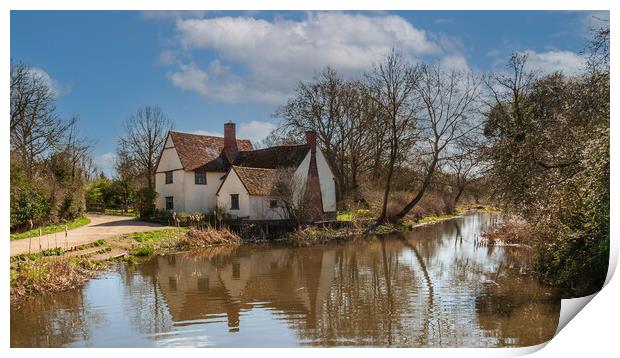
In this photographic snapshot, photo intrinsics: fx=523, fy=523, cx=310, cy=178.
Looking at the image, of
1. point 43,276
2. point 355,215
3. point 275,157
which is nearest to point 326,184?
point 355,215

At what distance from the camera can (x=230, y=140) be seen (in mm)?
28844

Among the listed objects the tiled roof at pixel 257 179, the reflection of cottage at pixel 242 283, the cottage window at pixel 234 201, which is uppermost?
the tiled roof at pixel 257 179

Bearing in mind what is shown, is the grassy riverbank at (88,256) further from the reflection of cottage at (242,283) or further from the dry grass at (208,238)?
the reflection of cottage at (242,283)

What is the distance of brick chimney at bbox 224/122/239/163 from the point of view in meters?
28.5

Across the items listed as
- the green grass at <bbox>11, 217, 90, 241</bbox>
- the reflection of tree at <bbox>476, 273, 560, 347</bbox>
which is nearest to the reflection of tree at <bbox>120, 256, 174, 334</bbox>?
the green grass at <bbox>11, 217, 90, 241</bbox>

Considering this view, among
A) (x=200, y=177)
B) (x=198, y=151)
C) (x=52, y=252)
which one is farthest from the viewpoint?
(x=198, y=151)

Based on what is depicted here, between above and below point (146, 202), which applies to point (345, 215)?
below

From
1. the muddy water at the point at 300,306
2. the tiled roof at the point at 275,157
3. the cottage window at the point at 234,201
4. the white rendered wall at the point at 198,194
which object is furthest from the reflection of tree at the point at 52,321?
the tiled roof at the point at 275,157

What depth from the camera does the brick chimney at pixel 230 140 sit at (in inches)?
1123

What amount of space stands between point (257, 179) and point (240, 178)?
915 millimetres

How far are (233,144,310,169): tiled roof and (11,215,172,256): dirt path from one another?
6521mm

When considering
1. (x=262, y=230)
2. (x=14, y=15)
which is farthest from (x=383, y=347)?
(x=262, y=230)

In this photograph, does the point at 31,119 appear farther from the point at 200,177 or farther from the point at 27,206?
the point at 200,177
